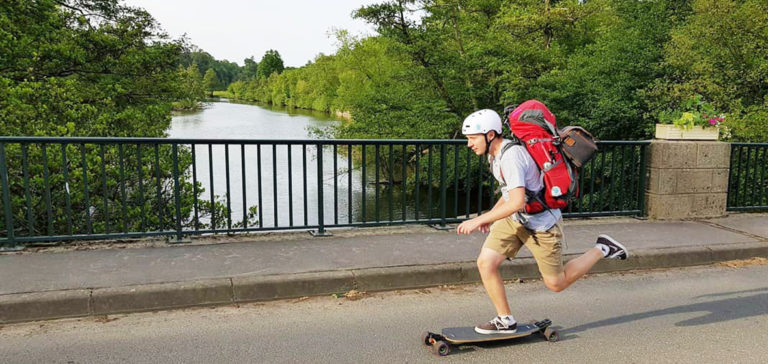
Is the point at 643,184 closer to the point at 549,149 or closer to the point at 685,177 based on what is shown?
the point at 685,177

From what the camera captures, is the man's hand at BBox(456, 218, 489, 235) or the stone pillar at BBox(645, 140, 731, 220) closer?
the man's hand at BBox(456, 218, 489, 235)

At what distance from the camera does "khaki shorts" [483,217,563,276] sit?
370 cm

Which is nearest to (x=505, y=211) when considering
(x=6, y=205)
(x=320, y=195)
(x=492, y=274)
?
(x=492, y=274)

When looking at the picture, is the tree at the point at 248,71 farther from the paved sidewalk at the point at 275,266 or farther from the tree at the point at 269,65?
the paved sidewalk at the point at 275,266

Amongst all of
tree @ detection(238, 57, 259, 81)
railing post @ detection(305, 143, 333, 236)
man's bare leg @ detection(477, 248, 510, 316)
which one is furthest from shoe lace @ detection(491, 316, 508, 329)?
tree @ detection(238, 57, 259, 81)

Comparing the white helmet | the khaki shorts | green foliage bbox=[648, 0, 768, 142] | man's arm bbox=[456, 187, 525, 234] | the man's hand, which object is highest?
green foliage bbox=[648, 0, 768, 142]

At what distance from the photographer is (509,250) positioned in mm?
3781

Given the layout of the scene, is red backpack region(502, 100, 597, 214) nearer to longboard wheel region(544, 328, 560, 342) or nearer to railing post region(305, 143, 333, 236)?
longboard wheel region(544, 328, 560, 342)

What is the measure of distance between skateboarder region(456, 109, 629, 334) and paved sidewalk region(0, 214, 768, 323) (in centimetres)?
154

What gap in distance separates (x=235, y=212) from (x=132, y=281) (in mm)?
11924

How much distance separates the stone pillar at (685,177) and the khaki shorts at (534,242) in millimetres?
4871

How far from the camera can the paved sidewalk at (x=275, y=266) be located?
4438mm

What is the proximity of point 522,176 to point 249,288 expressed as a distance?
8.46 feet

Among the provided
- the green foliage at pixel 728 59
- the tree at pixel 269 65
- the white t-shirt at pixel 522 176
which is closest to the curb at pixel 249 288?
the white t-shirt at pixel 522 176
